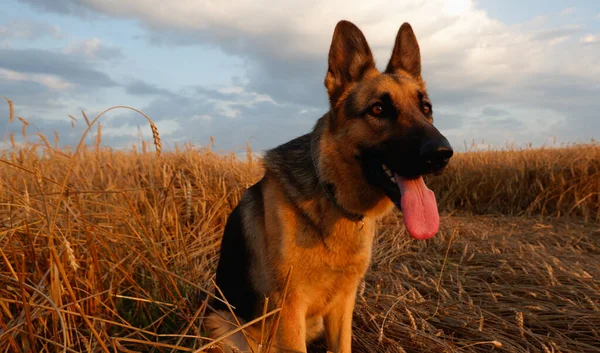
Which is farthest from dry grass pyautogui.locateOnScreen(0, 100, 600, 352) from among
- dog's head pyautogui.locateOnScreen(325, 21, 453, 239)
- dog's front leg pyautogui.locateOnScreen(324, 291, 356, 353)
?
dog's head pyautogui.locateOnScreen(325, 21, 453, 239)

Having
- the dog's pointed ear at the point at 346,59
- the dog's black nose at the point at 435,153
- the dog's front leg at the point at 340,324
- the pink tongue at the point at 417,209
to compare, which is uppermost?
the dog's pointed ear at the point at 346,59

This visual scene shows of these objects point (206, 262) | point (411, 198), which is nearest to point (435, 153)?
point (411, 198)

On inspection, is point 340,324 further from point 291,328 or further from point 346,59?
point 346,59

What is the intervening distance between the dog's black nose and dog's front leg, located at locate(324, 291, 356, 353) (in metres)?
0.96

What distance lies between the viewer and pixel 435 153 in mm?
2068

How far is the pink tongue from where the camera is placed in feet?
7.26

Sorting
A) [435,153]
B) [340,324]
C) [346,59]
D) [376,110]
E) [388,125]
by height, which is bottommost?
[340,324]

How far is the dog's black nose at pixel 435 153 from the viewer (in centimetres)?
207

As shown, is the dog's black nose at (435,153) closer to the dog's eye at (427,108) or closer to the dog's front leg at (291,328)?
the dog's eye at (427,108)

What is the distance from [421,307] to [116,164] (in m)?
5.66

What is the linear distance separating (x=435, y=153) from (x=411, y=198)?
0.30 m

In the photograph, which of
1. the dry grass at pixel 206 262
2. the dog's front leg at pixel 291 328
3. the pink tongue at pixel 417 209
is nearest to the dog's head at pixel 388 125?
the pink tongue at pixel 417 209

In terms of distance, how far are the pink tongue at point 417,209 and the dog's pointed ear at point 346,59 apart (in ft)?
2.42

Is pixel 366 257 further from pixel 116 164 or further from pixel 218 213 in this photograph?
pixel 116 164
